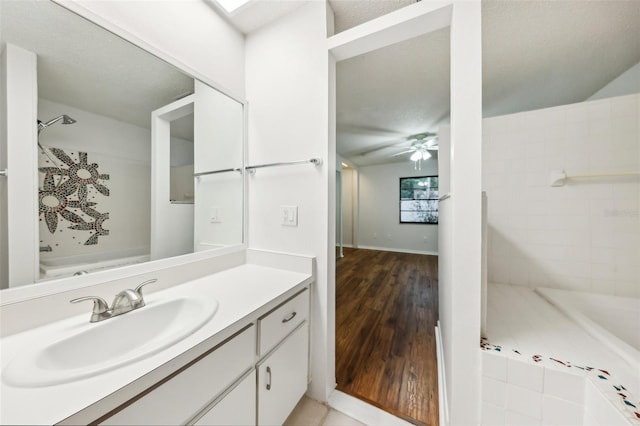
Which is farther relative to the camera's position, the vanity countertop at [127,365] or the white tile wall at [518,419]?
the white tile wall at [518,419]

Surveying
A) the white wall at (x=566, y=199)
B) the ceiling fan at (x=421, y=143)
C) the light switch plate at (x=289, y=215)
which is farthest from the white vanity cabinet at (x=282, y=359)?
the ceiling fan at (x=421, y=143)

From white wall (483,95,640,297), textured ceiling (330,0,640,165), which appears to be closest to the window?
textured ceiling (330,0,640,165)

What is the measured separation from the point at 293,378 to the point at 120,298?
34.0 inches

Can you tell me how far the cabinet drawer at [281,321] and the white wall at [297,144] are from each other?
125mm

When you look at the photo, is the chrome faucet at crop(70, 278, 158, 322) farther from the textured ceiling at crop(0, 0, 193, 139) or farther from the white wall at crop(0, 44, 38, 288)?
the textured ceiling at crop(0, 0, 193, 139)

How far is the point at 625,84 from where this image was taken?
179 centimetres

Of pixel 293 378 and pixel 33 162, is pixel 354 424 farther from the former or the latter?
pixel 33 162

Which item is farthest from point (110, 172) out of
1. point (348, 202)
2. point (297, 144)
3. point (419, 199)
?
point (419, 199)

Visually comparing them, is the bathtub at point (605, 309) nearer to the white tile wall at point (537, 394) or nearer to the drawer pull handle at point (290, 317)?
the white tile wall at point (537, 394)

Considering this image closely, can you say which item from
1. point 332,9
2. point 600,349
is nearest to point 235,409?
point 600,349

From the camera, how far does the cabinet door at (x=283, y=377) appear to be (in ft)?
2.92

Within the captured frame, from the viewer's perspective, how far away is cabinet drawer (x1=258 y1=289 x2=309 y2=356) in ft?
2.93

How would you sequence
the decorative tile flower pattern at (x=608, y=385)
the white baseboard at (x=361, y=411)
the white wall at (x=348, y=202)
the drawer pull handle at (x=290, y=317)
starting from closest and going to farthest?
the decorative tile flower pattern at (x=608, y=385) < the drawer pull handle at (x=290, y=317) < the white baseboard at (x=361, y=411) < the white wall at (x=348, y=202)

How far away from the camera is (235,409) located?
0.76 meters
